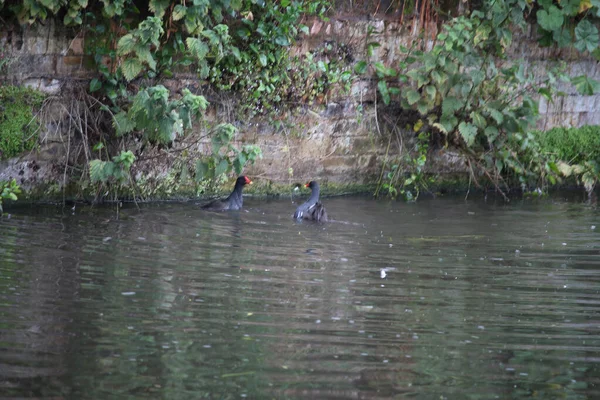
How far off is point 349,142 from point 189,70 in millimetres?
2224

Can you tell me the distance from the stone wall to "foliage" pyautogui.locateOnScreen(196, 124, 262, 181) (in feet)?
Answer: 2.52

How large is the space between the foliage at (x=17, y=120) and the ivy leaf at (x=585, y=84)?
6.33 metres

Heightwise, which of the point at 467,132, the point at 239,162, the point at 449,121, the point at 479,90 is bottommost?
the point at 239,162

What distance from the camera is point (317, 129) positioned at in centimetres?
1197

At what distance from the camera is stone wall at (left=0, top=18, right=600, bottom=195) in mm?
10398

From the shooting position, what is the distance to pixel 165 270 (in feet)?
24.2

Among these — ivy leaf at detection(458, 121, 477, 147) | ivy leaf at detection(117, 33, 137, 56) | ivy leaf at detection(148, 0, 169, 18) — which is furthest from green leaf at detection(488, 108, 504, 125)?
ivy leaf at detection(117, 33, 137, 56)

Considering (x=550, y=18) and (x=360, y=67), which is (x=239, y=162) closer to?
(x=360, y=67)

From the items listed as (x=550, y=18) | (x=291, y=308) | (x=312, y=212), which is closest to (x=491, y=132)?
(x=550, y=18)

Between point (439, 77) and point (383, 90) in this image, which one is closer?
point (439, 77)

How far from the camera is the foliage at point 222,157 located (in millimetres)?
10055

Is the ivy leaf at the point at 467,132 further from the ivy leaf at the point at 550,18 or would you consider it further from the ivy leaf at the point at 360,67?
the ivy leaf at the point at 550,18

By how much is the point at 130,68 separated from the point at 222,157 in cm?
127

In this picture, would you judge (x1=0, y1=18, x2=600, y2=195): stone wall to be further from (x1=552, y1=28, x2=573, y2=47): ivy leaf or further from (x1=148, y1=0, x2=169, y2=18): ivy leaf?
(x1=148, y1=0, x2=169, y2=18): ivy leaf
